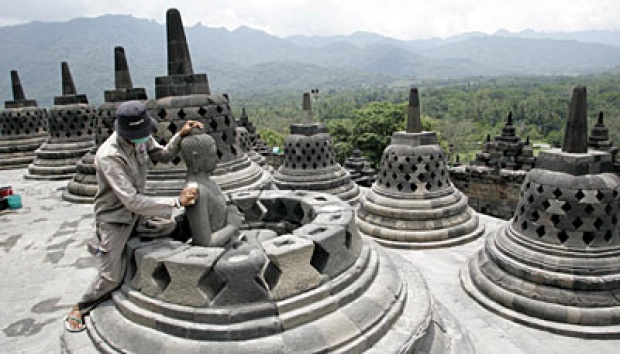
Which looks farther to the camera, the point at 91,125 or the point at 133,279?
the point at 91,125

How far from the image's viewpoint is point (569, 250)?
5.91 m

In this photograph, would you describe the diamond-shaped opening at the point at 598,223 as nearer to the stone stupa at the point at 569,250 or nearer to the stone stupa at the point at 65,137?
the stone stupa at the point at 569,250

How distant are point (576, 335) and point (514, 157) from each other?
11.7m

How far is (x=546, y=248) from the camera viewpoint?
6047 millimetres

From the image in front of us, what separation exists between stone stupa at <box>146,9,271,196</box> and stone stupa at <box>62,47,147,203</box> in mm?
2182

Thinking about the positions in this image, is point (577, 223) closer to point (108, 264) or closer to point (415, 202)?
point (415, 202)

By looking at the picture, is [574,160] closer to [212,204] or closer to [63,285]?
[212,204]

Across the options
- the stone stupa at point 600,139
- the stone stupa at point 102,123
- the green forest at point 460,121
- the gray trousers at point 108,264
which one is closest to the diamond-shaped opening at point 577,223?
the green forest at point 460,121

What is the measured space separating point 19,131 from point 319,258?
52.4 ft

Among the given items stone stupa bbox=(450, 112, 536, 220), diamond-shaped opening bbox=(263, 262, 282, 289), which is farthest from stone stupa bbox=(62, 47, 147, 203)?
stone stupa bbox=(450, 112, 536, 220)

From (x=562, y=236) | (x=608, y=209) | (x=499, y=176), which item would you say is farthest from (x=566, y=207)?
(x=499, y=176)

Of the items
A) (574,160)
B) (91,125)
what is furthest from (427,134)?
(91,125)

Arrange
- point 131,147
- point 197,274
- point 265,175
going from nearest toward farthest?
point 197,274 → point 131,147 → point 265,175

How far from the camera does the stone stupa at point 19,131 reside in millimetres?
14805
